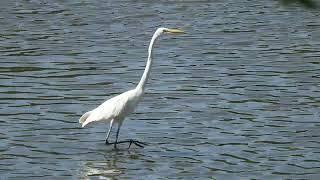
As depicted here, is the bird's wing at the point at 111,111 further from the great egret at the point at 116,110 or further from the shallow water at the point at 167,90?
the shallow water at the point at 167,90

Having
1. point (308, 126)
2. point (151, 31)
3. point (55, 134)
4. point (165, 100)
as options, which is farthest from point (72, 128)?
point (151, 31)

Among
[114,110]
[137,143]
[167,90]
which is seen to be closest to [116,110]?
[114,110]

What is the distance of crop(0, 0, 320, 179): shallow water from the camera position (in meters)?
9.26

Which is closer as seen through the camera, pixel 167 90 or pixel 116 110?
pixel 116 110

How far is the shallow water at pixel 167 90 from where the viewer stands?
9.26 meters

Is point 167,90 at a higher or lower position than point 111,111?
lower

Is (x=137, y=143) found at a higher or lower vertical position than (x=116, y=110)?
lower

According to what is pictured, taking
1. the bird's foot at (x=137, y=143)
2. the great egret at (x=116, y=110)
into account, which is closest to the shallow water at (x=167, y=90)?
the bird's foot at (x=137, y=143)

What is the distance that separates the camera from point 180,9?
73.9ft

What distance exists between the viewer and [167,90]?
1323 centimetres

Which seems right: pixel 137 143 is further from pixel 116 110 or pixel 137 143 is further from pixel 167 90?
pixel 167 90

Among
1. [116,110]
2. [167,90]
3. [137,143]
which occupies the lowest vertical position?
[167,90]

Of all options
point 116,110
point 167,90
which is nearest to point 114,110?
point 116,110

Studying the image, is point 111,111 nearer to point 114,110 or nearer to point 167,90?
point 114,110
